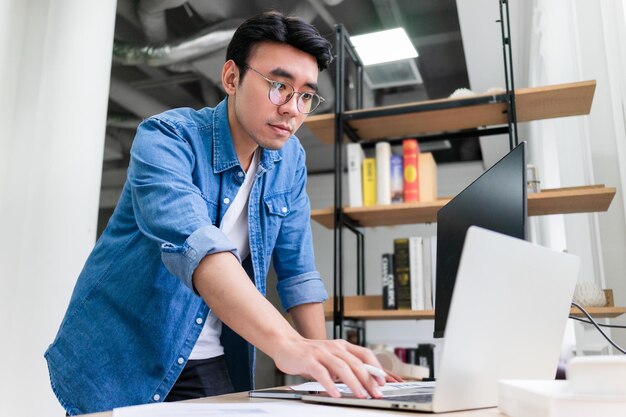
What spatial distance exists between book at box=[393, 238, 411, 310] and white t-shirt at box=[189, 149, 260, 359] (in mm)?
1291

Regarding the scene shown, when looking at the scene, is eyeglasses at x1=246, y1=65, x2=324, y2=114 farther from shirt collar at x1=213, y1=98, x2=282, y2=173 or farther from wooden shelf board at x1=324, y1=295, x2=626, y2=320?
wooden shelf board at x1=324, y1=295, x2=626, y2=320

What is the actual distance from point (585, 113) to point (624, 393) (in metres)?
2.00

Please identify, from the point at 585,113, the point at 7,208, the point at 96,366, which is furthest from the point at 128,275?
the point at 585,113

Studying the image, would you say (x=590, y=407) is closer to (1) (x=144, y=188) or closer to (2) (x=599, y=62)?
(1) (x=144, y=188)

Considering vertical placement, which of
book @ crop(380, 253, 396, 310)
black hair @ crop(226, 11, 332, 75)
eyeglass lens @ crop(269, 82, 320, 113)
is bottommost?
book @ crop(380, 253, 396, 310)

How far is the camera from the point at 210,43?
3.73m

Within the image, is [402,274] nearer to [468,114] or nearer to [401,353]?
[468,114]

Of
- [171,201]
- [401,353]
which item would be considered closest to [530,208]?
[171,201]

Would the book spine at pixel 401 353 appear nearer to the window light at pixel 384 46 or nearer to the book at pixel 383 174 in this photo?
the window light at pixel 384 46

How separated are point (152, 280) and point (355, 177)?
1658 mm

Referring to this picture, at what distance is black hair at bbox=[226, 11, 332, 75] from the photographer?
1187mm

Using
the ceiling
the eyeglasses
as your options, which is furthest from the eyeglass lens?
the ceiling

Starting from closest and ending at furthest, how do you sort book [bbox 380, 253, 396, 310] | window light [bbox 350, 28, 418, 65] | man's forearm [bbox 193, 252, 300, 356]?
man's forearm [bbox 193, 252, 300, 356]
book [bbox 380, 253, 396, 310]
window light [bbox 350, 28, 418, 65]

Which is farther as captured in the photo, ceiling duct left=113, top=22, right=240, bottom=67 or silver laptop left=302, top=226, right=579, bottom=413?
ceiling duct left=113, top=22, right=240, bottom=67
